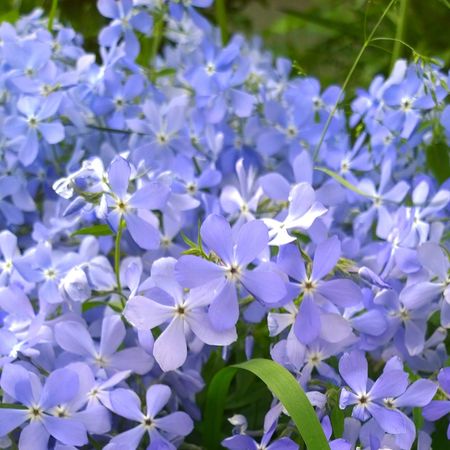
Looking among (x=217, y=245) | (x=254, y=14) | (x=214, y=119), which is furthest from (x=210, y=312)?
(x=254, y=14)

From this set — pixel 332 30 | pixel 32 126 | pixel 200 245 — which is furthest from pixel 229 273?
pixel 332 30

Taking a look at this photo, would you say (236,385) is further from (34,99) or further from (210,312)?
(34,99)

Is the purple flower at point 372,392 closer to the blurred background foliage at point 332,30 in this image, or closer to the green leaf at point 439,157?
the green leaf at point 439,157

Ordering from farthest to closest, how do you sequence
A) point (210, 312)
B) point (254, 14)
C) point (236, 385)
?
1. point (254, 14)
2. point (236, 385)
3. point (210, 312)

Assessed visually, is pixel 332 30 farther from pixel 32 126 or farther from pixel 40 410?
pixel 40 410

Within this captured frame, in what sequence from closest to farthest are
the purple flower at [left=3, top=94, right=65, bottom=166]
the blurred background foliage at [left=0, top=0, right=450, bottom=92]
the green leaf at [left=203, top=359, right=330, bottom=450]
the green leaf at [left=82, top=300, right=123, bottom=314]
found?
the green leaf at [left=203, top=359, right=330, bottom=450]
the green leaf at [left=82, top=300, right=123, bottom=314]
the purple flower at [left=3, top=94, right=65, bottom=166]
the blurred background foliage at [left=0, top=0, right=450, bottom=92]

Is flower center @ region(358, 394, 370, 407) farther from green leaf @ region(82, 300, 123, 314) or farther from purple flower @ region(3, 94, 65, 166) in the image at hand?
purple flower @ region(3, 94, 65, 166)

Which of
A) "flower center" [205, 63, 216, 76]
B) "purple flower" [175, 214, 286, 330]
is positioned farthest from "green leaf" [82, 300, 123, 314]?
"flower center" [205, 63, 216, 76]
